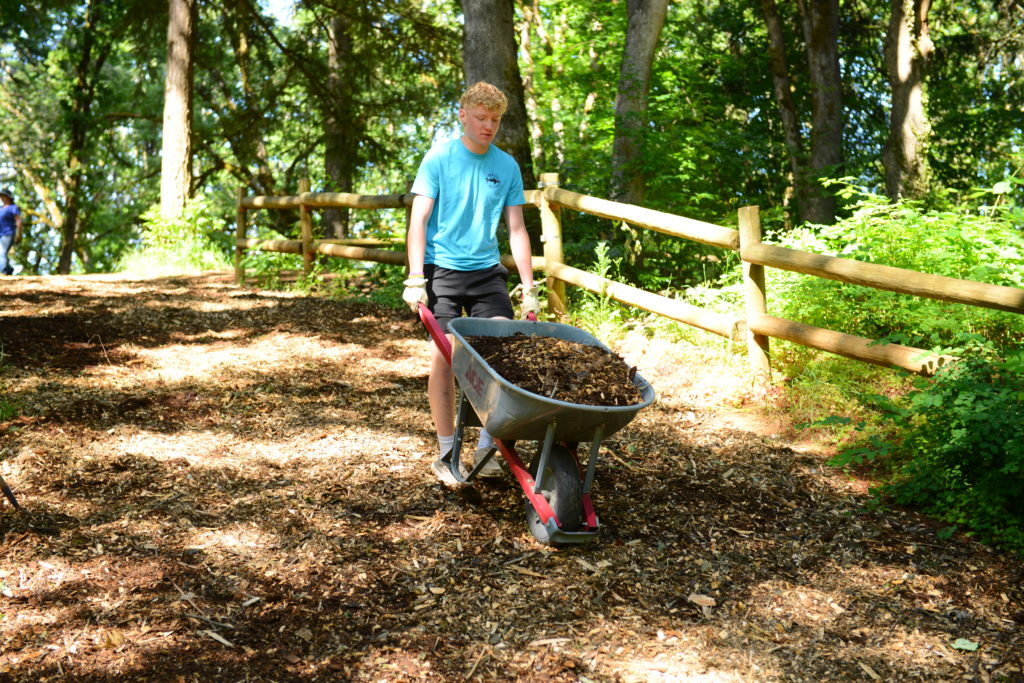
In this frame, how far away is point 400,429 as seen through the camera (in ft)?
15.7

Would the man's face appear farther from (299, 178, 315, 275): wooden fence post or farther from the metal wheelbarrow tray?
(299, 178, 315, 275): wooden fence post

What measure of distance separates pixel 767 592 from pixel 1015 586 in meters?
0.91

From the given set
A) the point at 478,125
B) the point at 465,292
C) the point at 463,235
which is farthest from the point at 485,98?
the point at 465,292

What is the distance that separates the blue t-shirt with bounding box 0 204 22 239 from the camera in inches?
497

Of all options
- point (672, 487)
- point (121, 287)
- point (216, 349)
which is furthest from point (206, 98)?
point (672, 487)

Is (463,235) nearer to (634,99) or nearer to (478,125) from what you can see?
(478,125)

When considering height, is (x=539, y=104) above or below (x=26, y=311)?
above

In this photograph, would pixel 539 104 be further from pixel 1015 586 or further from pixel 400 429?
pixel 1015 586

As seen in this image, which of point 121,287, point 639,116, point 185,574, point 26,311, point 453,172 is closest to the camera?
point 185,574

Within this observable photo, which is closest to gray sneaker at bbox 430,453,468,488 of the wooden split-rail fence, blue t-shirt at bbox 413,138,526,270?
blue t-shirt at bbox 413,138,526,270

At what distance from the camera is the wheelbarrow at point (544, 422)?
2.98 metres

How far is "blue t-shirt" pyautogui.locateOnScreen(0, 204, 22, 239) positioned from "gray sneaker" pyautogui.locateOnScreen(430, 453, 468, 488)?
11.5 meters

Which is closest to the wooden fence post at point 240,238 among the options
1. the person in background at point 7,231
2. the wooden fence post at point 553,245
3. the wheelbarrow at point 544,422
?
the person in background at point 7,231

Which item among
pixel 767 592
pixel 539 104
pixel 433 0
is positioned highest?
pixel 433 0
